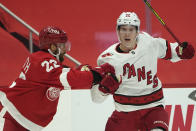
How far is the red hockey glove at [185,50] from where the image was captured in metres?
3.41

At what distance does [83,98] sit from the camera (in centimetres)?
396

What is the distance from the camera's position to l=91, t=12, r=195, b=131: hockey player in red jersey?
3.32 meters

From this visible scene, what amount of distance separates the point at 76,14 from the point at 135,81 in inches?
99.1

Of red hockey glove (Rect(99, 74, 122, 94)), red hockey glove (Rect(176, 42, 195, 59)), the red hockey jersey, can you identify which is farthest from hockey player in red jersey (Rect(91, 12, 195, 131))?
the red hockey jersey

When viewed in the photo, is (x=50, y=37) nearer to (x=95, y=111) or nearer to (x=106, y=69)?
(x=106, y=69)

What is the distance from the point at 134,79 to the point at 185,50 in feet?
1.43

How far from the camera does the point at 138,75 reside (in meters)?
3.32

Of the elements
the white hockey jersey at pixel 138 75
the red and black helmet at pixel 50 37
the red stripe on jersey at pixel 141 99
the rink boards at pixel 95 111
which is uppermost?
the red and black helmet at pixel 50 37

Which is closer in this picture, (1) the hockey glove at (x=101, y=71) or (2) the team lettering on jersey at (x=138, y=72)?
(1) the hockey glove at (x=101, y=71)

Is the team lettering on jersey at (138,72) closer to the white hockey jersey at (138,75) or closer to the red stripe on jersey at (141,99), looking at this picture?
the white hockey jersey at (138,75)

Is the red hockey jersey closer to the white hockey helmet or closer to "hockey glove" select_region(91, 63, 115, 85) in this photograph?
"hockey glove" select_region(91, 63, 115, 85)

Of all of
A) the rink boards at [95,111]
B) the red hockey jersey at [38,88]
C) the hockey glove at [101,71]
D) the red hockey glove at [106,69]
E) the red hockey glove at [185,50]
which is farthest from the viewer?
the rink boards at [95,111]

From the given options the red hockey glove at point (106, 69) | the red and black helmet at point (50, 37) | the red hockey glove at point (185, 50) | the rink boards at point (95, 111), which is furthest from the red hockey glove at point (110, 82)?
the rink boards at point (95, 111)

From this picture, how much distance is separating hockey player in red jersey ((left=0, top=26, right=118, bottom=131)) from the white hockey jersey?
20 centimetres
